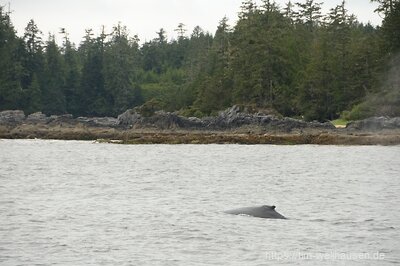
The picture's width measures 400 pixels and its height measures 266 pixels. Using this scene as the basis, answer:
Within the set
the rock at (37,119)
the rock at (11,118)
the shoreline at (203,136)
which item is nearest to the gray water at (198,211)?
the shoreline at (203,136)

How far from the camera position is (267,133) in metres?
82.1

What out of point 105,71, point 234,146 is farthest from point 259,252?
point 105,71

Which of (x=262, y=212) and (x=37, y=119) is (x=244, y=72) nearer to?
(x=37, y=119)

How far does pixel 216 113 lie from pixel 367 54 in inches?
808

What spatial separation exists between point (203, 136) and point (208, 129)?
887 centimetres

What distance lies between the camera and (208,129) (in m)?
88.6

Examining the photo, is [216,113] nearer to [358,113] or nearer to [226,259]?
[358,113]

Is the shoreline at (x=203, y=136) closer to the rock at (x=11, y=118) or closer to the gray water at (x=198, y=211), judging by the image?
the rock at (x=11, y=118)

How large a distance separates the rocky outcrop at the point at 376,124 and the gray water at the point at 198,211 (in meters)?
20.7

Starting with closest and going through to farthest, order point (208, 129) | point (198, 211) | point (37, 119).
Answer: point (198, 211) < point (208, 129) < point (37, 119)

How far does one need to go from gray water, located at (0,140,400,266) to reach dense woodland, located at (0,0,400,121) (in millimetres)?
36225

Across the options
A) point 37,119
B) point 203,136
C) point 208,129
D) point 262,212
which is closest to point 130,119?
point 208,129

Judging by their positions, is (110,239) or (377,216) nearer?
(110,239)

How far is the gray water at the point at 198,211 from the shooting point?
2081cm
